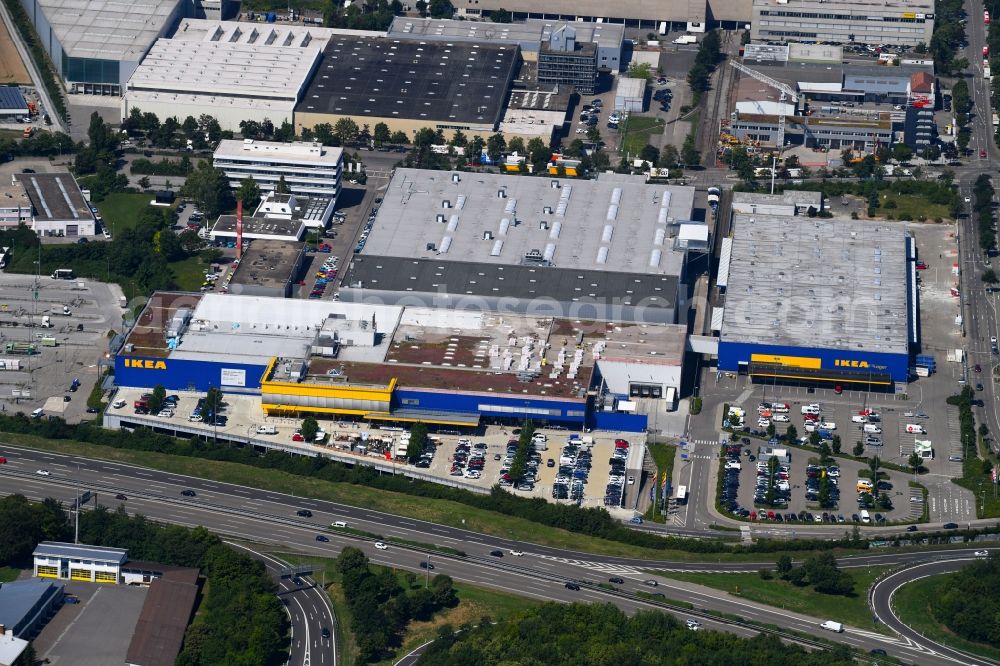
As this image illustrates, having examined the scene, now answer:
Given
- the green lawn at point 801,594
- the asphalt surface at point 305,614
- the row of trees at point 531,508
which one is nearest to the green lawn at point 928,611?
the green lawn at point 801,594

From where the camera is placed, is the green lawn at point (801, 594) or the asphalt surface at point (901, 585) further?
the green lawn at point (801, 594)

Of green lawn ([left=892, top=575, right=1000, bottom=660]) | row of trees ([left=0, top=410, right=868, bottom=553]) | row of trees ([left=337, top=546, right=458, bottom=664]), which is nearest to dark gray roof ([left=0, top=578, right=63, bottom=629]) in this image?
row of trees ([left=337, top=546, right=458, bottom=664])

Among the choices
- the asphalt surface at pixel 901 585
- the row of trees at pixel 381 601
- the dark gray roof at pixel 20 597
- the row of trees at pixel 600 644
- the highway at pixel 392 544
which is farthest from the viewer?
the highway at pixel 392 544

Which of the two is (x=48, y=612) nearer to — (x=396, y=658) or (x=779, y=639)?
(x=396, y=658)

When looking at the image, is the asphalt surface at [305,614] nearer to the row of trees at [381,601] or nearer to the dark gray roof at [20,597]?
the row of trees at [381,601]

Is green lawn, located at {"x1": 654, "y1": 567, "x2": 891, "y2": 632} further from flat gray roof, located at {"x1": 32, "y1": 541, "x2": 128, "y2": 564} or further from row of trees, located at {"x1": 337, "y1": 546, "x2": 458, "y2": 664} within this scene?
flat gray roof, located at {"x1": 32, "y1": 541, "x2": 128, "y2": 564}

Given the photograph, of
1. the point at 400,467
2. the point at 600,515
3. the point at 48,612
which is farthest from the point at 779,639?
the point at 48,612
